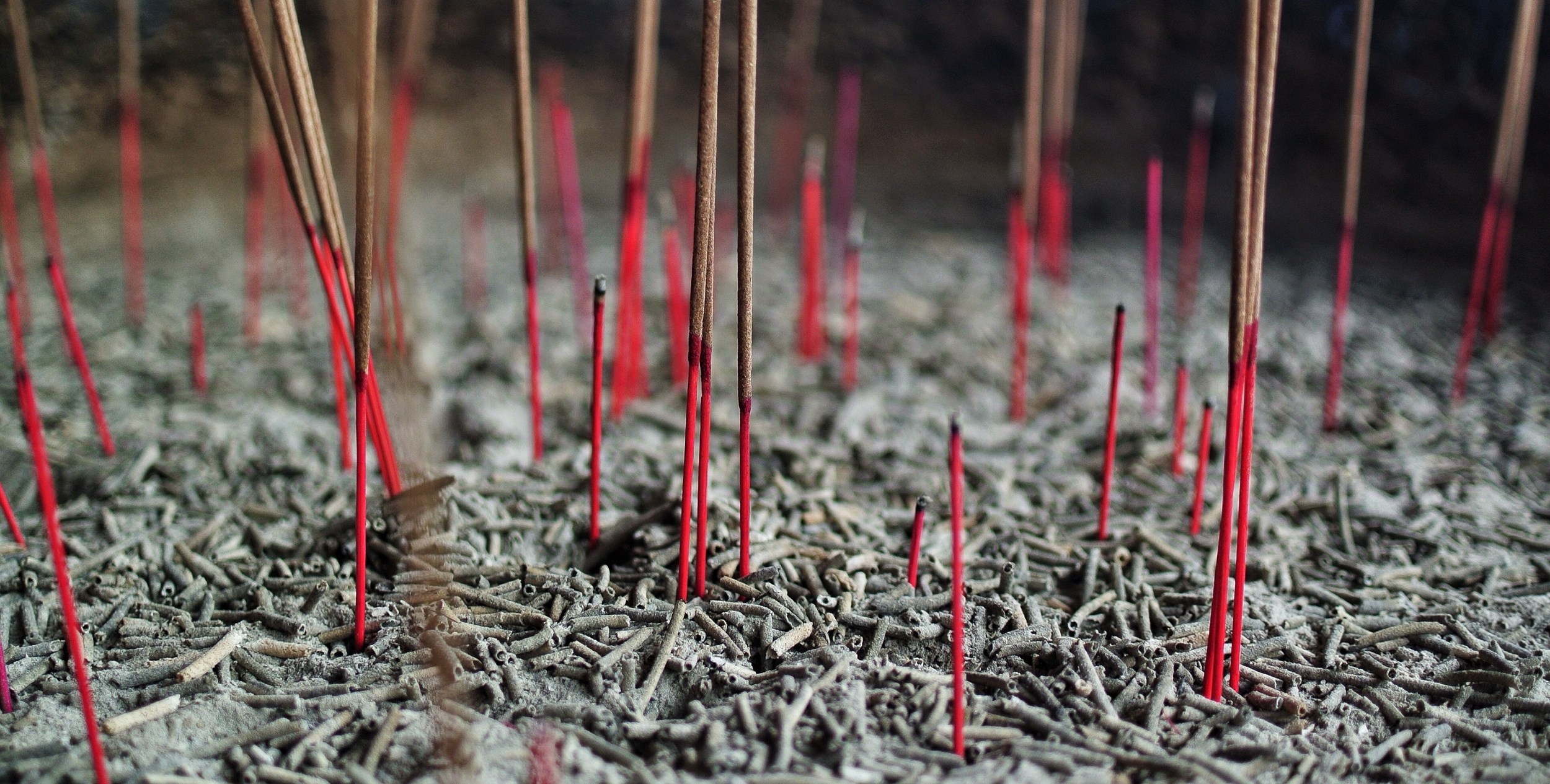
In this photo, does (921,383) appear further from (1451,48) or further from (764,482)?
(1451,48)

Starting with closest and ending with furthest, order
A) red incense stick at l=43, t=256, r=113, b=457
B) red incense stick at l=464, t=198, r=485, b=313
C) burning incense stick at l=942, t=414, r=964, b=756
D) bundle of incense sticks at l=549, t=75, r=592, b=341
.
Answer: burning incense stick at l=942, t=414, r=964, b=756 → red incense stick at l=43, t=256, r=113, b=457 → bundle of incense sticks at l=549, t=75, r=592, b=341 → red incense stick at l=464, t=198, r=485, b=313

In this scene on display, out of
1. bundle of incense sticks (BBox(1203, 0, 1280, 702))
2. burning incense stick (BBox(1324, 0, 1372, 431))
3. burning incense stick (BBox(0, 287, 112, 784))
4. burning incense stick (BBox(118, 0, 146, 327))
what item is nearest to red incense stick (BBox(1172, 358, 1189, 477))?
burning incense stick (BBox(1324, 0, 1372, 431))

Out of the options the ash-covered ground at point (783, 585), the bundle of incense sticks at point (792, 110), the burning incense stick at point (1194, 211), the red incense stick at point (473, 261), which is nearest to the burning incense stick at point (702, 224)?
the ash-covered ground at point (783, 585)

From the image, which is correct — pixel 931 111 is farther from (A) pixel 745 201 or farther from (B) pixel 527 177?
(A) pixel 745 201

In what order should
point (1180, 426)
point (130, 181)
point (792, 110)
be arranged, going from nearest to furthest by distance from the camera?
1. point (1180, 426)
2. point (130, 181)
3. point (792, 110)

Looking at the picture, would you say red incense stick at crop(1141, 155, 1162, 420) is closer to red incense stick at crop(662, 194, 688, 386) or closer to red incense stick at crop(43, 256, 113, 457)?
red incense stick at crop(662, 194, 688, 386)

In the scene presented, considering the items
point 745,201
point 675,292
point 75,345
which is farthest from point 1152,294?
point 75,345
